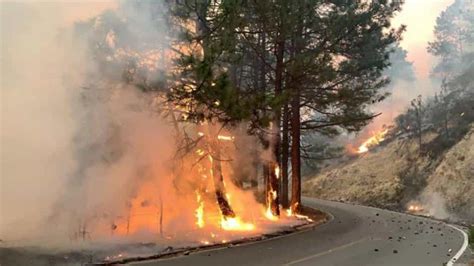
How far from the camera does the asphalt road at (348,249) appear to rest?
10.7 meters

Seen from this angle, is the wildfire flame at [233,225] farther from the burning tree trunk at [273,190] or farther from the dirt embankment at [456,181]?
the dirt embankment at [456,181]

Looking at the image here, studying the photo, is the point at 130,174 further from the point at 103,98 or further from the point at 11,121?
the point at 11,121

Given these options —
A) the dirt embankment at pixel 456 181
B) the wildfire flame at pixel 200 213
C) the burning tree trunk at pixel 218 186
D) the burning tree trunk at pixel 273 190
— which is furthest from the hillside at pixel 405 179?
the wildfire flame at pixel 200 213

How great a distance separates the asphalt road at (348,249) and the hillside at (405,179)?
10.00 meters

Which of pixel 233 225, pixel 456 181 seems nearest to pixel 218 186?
pixel 233 225

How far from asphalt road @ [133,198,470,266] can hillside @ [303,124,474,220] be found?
10.00 metres

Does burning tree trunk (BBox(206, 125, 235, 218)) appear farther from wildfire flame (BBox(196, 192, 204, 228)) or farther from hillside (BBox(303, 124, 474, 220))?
hillside (BBox(303, 124, 474, 220))

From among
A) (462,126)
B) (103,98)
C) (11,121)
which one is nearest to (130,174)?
(103,98)

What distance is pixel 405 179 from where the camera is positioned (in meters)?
33.7

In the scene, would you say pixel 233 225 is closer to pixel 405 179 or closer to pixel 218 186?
pixel 218 186

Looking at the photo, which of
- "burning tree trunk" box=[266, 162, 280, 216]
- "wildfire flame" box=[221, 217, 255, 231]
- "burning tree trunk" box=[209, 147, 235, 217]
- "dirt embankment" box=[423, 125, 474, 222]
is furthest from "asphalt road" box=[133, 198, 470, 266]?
"dirt embankment" box=[423, 125, 474, 222]

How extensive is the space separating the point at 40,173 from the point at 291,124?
471 inches

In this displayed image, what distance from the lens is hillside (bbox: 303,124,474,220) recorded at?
27842 mm

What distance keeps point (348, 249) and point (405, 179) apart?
Answer: 22692mm
